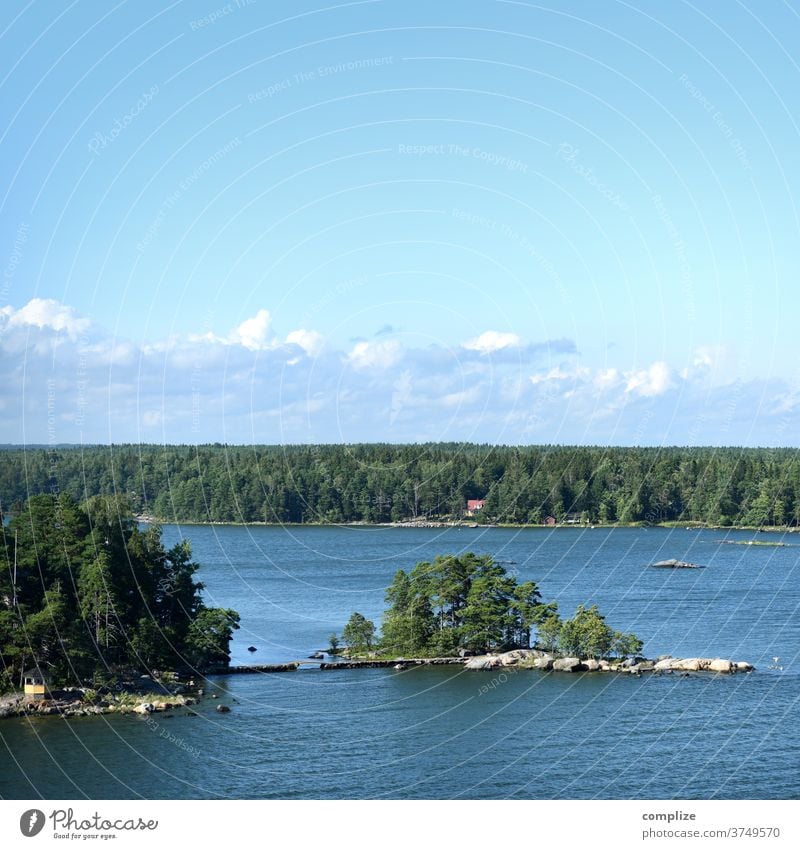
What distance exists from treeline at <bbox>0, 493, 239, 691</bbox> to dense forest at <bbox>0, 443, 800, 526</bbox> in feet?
182

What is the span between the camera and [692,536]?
83688 mm

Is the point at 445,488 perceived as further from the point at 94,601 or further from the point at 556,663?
the point at 94,601

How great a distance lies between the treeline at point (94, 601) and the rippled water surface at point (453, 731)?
1.86 metres

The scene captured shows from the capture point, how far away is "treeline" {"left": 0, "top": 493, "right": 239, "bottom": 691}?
29.6m

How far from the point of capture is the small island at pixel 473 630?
35562mm

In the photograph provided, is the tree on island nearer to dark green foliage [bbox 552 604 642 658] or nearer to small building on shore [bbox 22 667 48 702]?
dark green foliage [bbox 552 604 642 658]

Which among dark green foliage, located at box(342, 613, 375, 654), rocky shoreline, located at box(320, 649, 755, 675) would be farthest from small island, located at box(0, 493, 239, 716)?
rocky shoreline, located at box(320, 649, 755, 675)

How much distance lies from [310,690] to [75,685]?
5.91 m

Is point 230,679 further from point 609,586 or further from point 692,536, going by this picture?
point 692,536

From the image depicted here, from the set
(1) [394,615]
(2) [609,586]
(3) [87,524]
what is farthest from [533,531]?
(3) [87,524]

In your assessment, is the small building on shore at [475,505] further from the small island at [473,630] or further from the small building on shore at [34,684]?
the small building on shore at [34,684]

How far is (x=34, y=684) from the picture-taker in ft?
96.3

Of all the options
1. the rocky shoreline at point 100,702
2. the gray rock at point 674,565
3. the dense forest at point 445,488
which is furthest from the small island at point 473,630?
the dense forest at point 445,488

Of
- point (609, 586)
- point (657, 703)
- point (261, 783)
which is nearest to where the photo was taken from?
point (261, 783)
